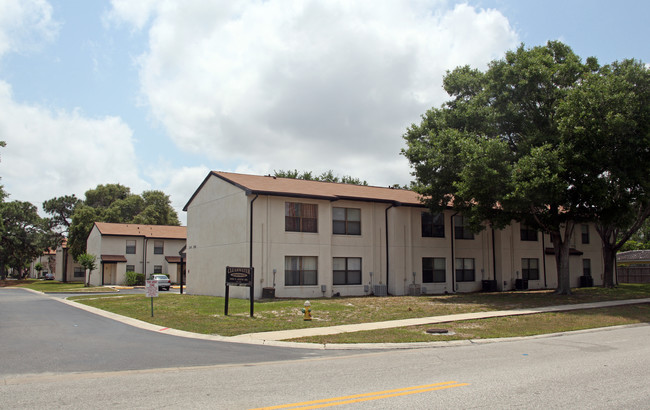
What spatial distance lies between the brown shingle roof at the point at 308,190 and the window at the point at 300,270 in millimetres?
3483

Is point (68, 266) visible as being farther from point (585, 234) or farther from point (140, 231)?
point (585, 234)

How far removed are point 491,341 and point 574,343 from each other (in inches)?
83.0

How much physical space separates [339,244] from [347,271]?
164 centimetres

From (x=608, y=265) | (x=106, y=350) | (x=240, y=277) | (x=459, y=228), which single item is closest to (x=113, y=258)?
(x=459, y=228)

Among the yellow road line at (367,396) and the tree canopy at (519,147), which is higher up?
the tree canopy at (519,147)

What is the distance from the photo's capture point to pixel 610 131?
2159 centimetres

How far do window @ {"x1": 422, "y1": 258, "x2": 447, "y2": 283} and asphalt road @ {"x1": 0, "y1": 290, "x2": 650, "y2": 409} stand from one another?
717 inches

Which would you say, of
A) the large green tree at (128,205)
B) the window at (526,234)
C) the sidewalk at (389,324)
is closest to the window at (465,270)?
the window at (526,234)

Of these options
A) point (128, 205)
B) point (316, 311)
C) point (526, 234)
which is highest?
point (128, 205)

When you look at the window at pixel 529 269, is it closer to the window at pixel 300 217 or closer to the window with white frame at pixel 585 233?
the window with white frame at pixel 585 233

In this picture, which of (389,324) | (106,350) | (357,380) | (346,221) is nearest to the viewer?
(357,380)

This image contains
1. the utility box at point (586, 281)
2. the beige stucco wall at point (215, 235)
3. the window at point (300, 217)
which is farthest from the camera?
the utility box at point (586, 281)

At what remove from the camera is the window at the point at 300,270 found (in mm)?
27047

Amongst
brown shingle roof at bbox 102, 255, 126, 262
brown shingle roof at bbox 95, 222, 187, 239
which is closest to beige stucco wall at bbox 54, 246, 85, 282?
brown shingle roof at bbox 95, 222, 187, 239
